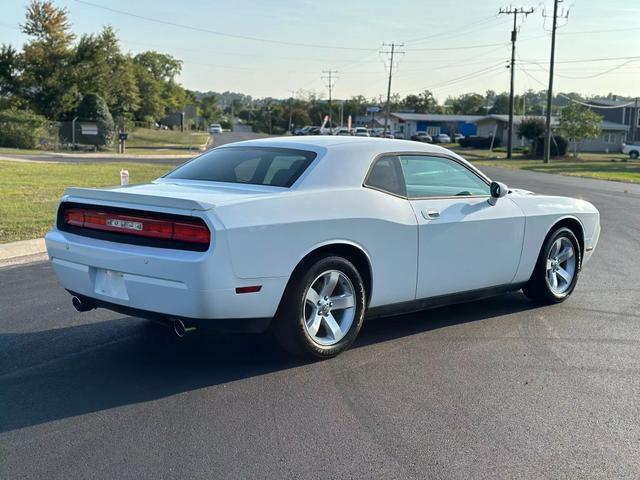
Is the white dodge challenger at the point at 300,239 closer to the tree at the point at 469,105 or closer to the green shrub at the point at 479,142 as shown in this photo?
the green shrub at the point at 479,142

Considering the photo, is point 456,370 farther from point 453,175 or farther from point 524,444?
point 453,175

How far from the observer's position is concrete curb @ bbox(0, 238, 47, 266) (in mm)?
9565

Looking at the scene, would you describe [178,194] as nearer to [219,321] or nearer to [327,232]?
[219,321]

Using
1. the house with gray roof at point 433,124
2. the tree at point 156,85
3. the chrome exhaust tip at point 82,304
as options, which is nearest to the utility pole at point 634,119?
the house with gray roof at point 433,124

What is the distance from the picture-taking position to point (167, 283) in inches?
183

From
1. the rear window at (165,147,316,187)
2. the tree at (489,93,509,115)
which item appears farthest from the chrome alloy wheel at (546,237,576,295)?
the tree at (489,93,509,115)

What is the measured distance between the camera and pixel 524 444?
4.02 m

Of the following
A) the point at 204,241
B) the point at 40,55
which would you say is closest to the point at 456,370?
the point at 204,241

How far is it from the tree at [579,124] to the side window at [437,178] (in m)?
55.3

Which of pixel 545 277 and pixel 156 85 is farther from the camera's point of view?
pixel 156 85

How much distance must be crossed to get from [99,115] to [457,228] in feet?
151

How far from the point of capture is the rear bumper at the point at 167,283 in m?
4.57

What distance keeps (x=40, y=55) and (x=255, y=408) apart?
164 ft

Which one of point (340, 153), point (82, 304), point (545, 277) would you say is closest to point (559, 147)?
point (545, 277)
